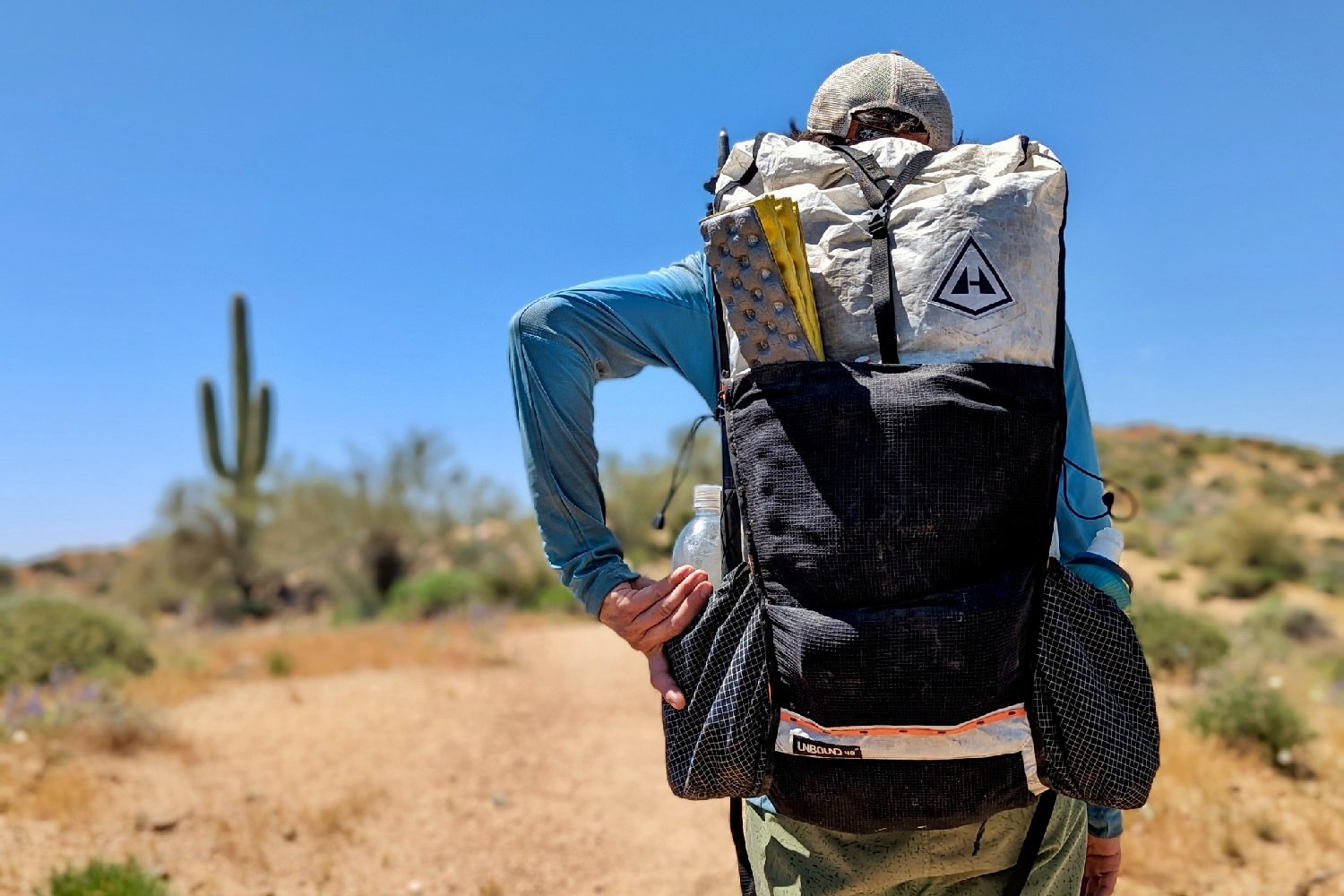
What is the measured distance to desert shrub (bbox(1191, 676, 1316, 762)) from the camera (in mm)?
6152

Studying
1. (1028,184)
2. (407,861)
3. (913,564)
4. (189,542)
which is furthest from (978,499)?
(189,542)

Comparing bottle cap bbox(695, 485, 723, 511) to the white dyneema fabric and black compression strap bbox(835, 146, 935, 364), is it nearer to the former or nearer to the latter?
the white dyneema fabric

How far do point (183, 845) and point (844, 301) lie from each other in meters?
5.23

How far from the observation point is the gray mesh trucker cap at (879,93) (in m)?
1.59

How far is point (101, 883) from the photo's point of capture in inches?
155

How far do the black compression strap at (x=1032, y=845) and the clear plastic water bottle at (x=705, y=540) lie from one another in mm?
570

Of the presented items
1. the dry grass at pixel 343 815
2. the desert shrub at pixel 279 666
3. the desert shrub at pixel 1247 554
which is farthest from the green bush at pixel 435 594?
the desert shrub at pixel 1247 554

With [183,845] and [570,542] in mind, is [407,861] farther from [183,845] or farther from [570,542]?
[570,542]

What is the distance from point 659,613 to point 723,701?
6.8 inches

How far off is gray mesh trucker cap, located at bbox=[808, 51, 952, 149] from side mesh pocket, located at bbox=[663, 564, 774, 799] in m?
0.77

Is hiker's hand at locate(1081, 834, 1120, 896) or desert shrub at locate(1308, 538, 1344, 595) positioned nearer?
hiker's hand at locate(1081, 834, 1120, 896)

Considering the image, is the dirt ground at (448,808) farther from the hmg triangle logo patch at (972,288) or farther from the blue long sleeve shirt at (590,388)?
the hmg triangle logo patch at (972,288)

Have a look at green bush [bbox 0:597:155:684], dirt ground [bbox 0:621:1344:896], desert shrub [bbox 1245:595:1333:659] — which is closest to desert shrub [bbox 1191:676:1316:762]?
dirt ground [bbox 0:621:1344:896]

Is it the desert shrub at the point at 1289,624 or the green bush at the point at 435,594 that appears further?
the green bush at the point at 435,594
